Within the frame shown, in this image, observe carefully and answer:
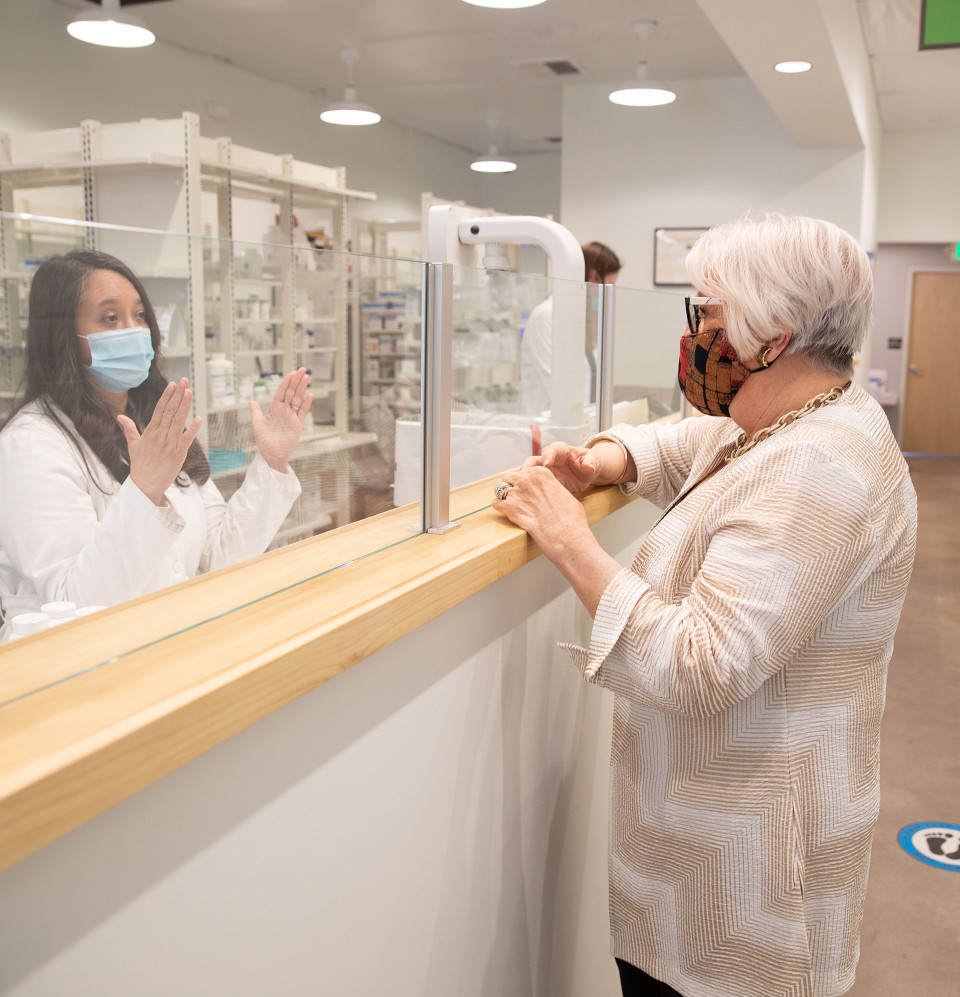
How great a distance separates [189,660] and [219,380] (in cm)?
31

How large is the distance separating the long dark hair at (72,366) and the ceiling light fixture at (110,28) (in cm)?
445

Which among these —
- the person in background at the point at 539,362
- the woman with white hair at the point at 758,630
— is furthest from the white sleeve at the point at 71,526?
the person in background at the point at 539,362

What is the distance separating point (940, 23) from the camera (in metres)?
4.56

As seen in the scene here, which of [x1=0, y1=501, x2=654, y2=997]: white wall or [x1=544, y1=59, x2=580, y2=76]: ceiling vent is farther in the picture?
[x1=544, y1=59, x2=580, y2=76]: ceiling vent

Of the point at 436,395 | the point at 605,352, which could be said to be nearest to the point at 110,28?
the point at 605,352

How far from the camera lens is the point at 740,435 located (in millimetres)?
1447

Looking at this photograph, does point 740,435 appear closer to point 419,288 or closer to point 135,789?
point 419,288

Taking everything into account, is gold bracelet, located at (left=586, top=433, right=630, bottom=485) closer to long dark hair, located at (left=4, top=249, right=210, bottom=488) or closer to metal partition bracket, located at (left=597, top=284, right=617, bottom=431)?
metal partition bracket, located at (left=597, top=284, right=617, bottom=431)

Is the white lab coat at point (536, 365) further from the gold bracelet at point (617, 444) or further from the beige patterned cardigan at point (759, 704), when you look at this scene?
the beige patterned cardigan at point (759, 704)

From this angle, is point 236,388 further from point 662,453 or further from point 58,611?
point 662,453

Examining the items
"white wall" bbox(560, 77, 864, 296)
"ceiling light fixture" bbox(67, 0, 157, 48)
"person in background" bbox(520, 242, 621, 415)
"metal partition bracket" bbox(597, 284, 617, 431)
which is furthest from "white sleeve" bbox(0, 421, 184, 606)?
"white wall" bbox(560, 77, 864, 296)

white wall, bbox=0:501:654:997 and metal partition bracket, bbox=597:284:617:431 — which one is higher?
metal partition bracket, bbox=597:284:617:431

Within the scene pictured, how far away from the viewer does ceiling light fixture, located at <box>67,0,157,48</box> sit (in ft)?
14.7

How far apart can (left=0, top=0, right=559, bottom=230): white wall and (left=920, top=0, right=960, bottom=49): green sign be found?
5.47m
